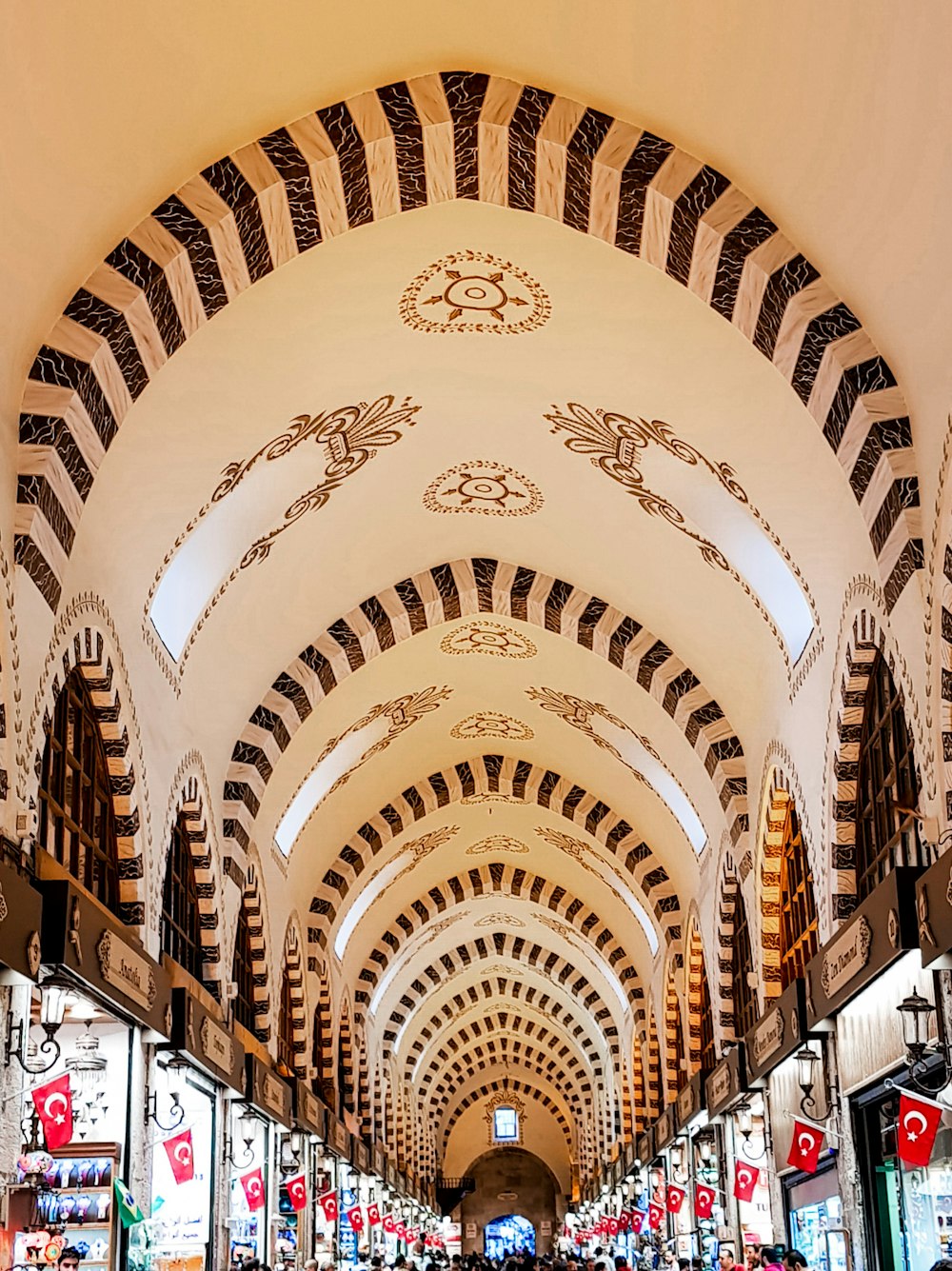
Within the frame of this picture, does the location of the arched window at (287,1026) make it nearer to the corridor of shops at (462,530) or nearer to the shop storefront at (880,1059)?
the corridor of shops at (462,530)

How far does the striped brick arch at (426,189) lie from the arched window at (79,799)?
51.0 inches

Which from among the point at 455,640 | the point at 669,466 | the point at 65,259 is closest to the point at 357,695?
the point at 455,640

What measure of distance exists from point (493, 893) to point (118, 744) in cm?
1349

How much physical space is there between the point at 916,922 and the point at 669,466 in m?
3.82

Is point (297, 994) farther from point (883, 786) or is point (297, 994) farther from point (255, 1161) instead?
point (883, 786)

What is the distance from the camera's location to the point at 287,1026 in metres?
16.7

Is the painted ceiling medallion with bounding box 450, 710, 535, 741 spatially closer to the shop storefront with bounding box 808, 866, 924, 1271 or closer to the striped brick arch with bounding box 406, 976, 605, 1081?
the shop storefront with bounding box 808, 866, 924, 1271

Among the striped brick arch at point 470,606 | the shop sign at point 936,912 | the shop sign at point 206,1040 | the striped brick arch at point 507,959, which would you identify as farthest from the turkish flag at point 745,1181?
the striped brick arch at point 507,959

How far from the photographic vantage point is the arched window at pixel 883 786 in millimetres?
8039

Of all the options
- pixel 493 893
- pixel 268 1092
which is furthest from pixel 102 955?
pixel 493 893

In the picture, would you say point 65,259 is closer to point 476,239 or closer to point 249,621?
point 476,239

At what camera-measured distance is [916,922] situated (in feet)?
23.0

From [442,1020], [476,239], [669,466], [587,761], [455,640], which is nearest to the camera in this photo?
[476,239]

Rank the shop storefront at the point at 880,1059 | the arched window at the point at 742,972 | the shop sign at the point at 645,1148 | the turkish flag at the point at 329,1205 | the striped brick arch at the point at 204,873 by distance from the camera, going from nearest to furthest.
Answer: the shop storefront at the point at 880,1059 → the striped brick arch at the point at 204,873 → the arched window at the point at 742,972 → the turkish flag at the point at 329,1205 → the shop sign at the point at 645,1148
